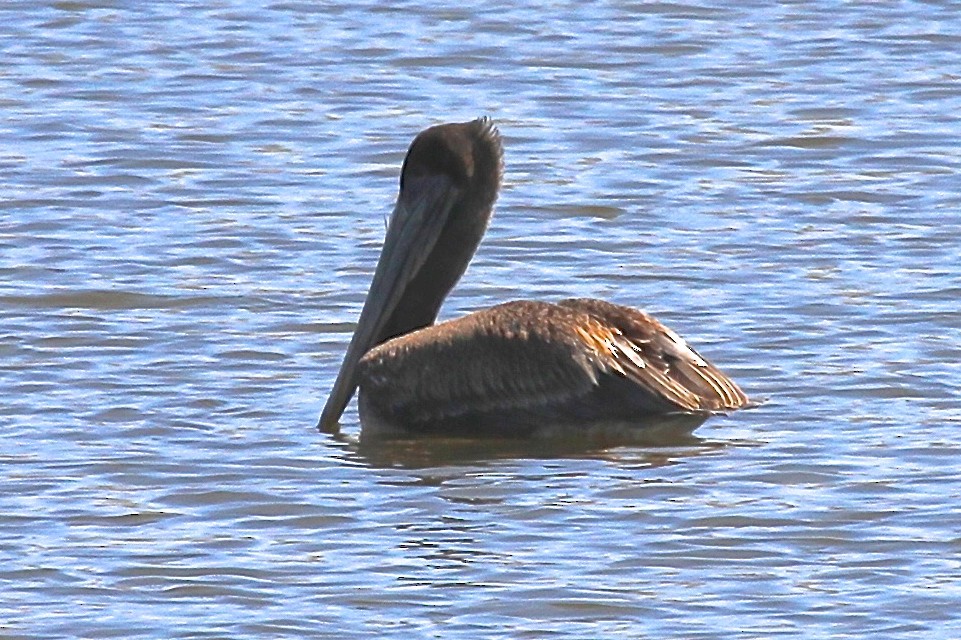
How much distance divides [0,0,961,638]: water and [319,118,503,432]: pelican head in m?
0.33

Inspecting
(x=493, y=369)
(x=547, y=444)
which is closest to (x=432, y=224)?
(x=493, y=369)

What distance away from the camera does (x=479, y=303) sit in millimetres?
10375

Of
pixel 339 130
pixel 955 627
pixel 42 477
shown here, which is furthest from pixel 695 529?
pixel 339 130

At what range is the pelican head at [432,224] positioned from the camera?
9445mm

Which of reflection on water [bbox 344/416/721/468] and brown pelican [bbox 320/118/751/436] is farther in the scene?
brown pelican [bbox 320/118/751/436]

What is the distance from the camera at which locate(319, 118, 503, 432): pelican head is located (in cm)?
945

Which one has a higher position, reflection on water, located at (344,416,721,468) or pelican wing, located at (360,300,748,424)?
pelican wing, located at (360,300,748,424)

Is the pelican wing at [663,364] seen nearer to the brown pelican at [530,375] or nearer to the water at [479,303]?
the brown pelican at [530,375]

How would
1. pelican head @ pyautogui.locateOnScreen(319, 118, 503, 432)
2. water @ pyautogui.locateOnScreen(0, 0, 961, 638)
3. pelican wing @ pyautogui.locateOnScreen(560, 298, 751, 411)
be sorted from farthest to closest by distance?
pelican head @ pyautogui.locateOnScreen(319, 118, 503, 432) < pelican wing @ pyautogui.locateOnScreen(560, 298, 751, 411) < water @ pyautogui.locateOnScreen(0, 0, 961, 638)

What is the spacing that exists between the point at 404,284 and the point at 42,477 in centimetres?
195

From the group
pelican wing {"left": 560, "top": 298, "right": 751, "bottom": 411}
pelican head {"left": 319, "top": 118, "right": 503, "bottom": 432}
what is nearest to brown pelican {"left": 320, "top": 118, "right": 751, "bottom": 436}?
pelican wing {"left": 560, "top": 298, "right": 751, "bottom": 411}

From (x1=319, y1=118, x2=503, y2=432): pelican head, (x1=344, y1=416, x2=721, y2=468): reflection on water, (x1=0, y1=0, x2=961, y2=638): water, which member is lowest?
(x1=344, y1=416, x2=721, y2=468): reflection on water

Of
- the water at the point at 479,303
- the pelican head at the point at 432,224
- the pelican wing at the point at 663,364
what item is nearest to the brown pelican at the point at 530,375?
the pelican wing at the point at 663,364

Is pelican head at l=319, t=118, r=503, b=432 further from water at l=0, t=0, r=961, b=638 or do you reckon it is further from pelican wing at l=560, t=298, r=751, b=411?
pelican wing at l=560, t=298, r=751, b=411
